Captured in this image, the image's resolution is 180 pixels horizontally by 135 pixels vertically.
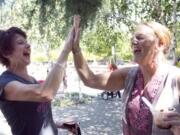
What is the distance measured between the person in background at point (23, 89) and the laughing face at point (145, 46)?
0.34m

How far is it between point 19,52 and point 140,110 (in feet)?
2.41

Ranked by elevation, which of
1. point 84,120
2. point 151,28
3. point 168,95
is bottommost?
point 84,120

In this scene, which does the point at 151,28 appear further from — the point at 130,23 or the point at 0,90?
the point at 130,23

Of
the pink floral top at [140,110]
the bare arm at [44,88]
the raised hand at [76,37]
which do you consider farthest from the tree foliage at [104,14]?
the pink floral top at [140,110]

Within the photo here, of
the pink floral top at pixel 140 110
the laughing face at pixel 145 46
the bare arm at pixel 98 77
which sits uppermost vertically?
the laughing face at pixel 145 46

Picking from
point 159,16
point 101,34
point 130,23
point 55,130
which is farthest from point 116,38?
point 55,130

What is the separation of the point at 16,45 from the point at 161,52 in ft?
2.58

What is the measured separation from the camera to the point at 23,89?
202 cm

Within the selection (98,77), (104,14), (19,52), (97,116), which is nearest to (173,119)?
(98,77)

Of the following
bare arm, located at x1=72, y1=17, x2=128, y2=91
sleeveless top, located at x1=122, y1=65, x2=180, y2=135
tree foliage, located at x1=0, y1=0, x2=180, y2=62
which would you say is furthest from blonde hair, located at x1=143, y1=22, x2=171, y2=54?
tree foliage, located at x1=0, y1=0, x2=180, y2=62

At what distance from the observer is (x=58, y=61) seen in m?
2.00

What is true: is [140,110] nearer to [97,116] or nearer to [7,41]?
[7,41]

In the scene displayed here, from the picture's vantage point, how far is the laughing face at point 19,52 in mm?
2264

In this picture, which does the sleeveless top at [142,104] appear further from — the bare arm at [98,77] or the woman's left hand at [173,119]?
the woman's left hand at [173,119]
